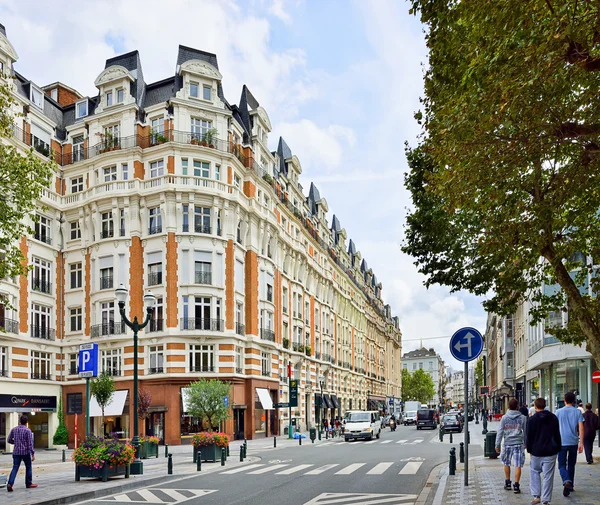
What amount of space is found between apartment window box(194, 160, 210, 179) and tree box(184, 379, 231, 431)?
1375 centimetres

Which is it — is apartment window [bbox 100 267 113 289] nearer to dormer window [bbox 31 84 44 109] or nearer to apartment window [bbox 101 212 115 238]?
apartment window [bbox 101 212 115 238]

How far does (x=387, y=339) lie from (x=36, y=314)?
3237 inches

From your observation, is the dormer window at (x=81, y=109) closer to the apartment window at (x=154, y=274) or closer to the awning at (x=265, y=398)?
the apartment window at (x=154, y=274)

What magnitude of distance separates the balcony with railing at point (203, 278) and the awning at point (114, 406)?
8211mm

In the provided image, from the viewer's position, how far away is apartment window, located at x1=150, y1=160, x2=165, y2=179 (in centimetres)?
4538

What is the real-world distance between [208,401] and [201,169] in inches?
593

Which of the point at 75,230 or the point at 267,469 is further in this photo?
the point at 75,230

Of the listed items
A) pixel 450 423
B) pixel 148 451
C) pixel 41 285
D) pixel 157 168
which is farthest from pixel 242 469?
pixel 450 423

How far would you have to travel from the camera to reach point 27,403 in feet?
140

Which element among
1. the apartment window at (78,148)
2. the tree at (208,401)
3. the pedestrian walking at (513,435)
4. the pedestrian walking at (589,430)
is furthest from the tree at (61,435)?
the pedestrian walking at (513,435)

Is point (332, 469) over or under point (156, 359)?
under

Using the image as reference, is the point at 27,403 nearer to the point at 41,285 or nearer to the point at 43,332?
the point at 43,332

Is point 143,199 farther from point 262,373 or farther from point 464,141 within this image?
point 464,141

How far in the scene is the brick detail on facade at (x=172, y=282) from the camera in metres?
43.7
